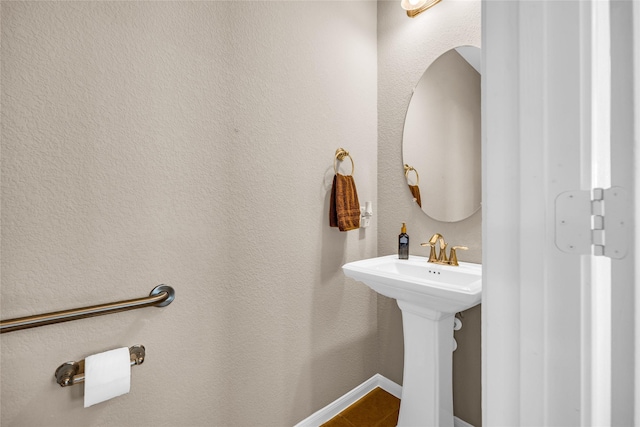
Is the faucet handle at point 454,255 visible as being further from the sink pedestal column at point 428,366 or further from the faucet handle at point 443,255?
the sink pedestal column at point 428,366

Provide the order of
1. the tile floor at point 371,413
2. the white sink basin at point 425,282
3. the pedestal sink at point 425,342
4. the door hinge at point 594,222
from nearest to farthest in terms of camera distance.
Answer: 1. the door hinge at point 594,222
2. the white sink basin at point 425,282
3. the pedestal sink at point 425,342
4. the tile floor at point 371,413

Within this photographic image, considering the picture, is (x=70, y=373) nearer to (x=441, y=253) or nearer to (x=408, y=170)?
(x=441, y=253)

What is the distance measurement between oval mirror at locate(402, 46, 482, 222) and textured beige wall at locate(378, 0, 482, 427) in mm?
52

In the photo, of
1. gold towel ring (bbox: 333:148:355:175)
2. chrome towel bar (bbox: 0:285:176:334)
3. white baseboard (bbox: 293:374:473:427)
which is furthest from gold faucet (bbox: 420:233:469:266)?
chrome towel bar (bbox: 0:285:176:334)

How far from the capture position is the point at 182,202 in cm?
99

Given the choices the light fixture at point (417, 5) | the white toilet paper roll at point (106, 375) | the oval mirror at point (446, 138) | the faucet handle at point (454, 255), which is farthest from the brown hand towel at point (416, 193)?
the white toilet paper roll at point (106, 375)

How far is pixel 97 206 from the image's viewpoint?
83cm

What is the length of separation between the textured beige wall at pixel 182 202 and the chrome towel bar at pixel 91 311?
0.11ft

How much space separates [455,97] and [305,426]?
183 centimetres

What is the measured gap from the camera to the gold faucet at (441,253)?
130 centimetres

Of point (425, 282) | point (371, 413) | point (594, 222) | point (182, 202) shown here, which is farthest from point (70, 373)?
point (371, 413)

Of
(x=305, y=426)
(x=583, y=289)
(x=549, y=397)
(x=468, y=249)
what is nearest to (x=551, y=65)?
(x=583, y=289)

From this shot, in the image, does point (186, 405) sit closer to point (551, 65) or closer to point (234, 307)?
point (234, 307)

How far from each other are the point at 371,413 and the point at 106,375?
1.29 metres
